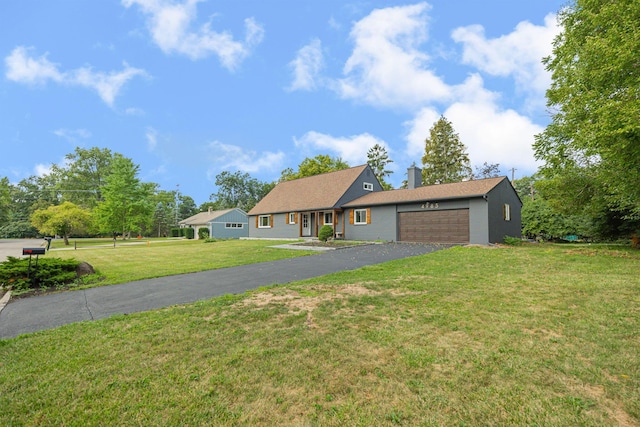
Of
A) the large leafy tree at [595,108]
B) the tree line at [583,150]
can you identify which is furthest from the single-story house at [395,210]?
the large leafy tree at [595,108]

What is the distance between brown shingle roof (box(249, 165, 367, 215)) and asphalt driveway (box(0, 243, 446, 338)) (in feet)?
42.7

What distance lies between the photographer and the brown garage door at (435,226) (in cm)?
1576

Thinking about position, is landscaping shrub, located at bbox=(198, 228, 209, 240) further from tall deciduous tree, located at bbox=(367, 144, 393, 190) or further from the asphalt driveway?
tall deciduous tree, located at bbox=(367, 144, 393, 190)

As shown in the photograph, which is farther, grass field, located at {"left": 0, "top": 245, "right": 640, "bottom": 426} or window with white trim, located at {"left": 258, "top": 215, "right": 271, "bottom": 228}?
window with white trim, located at {"left": 258, "top": 215, "right": 271, "bottom": 228}

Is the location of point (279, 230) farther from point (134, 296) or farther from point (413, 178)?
point (134, 296)

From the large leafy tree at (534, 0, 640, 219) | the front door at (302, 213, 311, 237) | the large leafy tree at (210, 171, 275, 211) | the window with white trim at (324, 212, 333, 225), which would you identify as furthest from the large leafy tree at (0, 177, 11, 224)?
the large leafy tree at (534, 0, 640, 219)

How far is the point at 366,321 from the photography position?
3.95m

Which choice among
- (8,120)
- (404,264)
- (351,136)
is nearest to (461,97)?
(351,136)

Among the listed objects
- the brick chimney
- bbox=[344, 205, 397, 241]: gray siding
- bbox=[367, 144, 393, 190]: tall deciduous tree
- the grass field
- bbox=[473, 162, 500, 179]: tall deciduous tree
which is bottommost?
the grass field

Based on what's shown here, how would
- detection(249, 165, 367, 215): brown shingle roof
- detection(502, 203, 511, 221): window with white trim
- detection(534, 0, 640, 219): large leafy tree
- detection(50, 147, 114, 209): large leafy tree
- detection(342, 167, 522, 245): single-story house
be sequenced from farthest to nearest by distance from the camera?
detection(50, 147, 114, 209): large leafy tree → detection(249, 165, 367, 215): brown shingle roof → detection(502, 203, 511, 221): window with white trim → detection(342, 167, 522, 245): single-story house → detection(534, 0, 640, 219): large leafy tree

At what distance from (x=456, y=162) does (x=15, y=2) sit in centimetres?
4065

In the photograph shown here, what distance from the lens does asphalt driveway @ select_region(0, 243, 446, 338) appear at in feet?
14.8

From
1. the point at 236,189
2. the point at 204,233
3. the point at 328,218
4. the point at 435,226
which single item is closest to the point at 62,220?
the point at 204,233

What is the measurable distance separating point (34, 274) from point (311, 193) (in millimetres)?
18971
